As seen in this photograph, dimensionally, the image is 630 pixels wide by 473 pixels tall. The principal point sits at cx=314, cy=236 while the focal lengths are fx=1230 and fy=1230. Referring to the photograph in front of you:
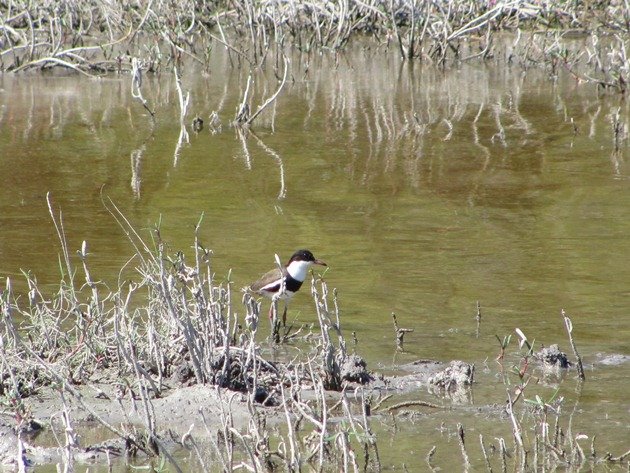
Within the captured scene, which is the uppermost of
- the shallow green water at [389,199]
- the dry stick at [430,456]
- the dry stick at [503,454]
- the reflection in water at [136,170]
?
the dry stick at [503,454]

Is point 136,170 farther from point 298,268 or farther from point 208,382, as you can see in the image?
point 208,382

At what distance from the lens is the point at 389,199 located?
10.1m

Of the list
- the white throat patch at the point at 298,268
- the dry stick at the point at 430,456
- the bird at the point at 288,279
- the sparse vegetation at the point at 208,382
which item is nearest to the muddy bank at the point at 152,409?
the sparse vegetation at the point at 208,382

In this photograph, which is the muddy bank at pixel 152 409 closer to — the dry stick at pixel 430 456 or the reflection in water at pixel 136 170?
the dry stick at pixel 430 456

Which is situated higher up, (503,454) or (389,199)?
(503,454)

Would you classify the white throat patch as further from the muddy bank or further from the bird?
the muddy bank

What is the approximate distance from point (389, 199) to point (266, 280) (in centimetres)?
300

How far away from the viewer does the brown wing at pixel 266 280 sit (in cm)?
723

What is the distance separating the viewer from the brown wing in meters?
7.23

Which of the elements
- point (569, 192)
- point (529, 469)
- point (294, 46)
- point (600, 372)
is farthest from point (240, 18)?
point (529, 469)

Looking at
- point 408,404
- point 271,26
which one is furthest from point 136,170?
point 271,26

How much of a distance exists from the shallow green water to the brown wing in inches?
12.3

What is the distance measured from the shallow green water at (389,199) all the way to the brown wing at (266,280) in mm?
312

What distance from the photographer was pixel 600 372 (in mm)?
6113
